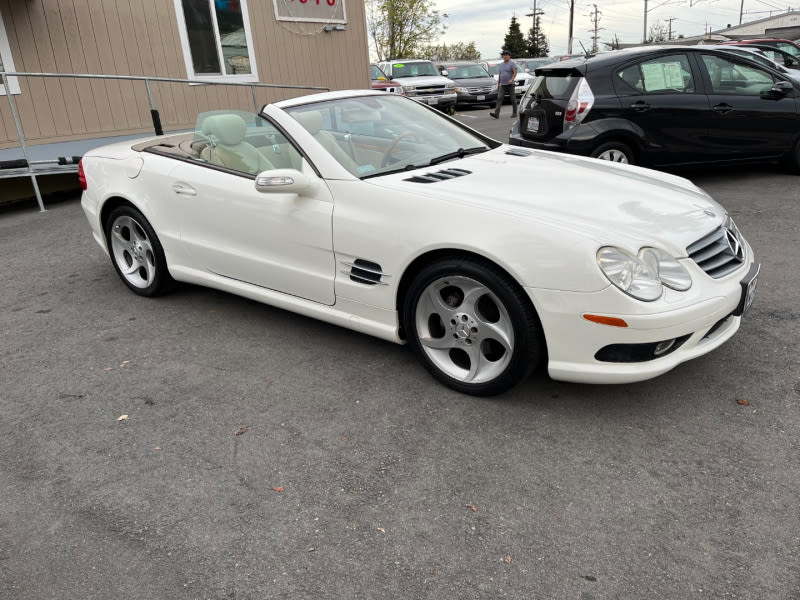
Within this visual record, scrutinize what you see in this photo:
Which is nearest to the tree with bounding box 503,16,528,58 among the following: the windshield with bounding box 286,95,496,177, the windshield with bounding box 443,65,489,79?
the windshield with bounding box 443,65,489,79

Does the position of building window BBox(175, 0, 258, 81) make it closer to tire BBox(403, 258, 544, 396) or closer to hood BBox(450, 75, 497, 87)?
tire BBox(403, 258, 544, 396)

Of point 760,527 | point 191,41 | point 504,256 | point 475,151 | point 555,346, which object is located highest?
point 191,41

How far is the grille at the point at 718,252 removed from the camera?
9.93ft

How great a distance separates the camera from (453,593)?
2.12m

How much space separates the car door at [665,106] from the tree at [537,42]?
268 feet

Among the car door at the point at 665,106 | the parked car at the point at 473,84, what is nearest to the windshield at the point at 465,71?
the parked car at the point at 473,84

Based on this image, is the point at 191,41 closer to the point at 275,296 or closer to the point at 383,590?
the point at 275,296

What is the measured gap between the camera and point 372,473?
8.95ft

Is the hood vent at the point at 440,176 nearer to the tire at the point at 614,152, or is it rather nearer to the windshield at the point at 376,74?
the tire at the point at 614,152

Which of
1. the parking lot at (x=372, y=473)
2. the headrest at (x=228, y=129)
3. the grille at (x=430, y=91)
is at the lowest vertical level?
the parking lot at (x=372, y=473)

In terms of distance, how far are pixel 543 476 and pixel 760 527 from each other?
0.79 metres

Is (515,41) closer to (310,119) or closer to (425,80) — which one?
(425,80)

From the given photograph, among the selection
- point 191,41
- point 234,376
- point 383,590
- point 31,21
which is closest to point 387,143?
point 234,376

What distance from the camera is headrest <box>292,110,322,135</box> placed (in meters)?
3.81
